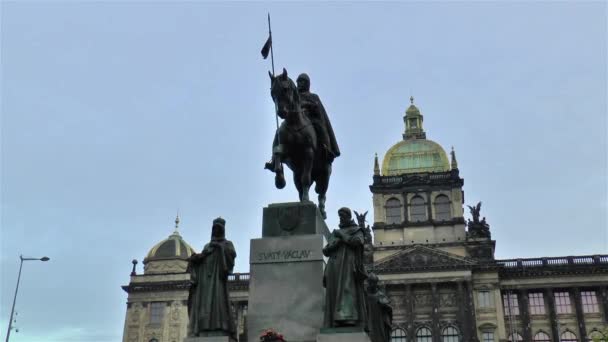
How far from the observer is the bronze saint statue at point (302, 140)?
11070 millimetres

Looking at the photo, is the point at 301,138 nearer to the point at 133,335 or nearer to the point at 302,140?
the point at 302,140

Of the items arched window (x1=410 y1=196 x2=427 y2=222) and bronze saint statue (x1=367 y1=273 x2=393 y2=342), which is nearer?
bronze saint statue (x1=367 y1=273 x2=393 y2=342)

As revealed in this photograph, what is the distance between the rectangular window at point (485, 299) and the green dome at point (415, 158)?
1583 cm

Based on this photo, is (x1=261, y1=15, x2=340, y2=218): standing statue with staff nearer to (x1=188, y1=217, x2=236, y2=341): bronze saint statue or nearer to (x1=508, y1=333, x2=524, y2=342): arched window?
(x1=188, y1=217, x2=236, y2=341): bronze saint statue

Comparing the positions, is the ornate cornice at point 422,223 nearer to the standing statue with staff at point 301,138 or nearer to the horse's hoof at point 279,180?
the standing statue with staff at point 301,138

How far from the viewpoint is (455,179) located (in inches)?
2891

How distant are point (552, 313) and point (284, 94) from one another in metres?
62.1

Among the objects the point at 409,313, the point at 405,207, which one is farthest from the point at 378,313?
the point at 405,207

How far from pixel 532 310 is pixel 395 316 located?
14105 millimetres

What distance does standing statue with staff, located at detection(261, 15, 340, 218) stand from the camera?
11.1m

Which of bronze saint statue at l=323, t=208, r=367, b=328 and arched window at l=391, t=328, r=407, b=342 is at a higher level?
arched window at l=391, t=328, r=407, b=342

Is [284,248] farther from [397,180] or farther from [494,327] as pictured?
[397,180]

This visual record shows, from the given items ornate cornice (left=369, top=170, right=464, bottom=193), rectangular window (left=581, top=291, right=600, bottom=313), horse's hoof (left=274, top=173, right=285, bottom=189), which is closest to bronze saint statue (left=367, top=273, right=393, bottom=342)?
horse's hoof (left=274, top=173, right=285, bottom=189)

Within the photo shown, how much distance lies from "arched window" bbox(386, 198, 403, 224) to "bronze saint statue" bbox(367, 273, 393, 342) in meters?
62.1
